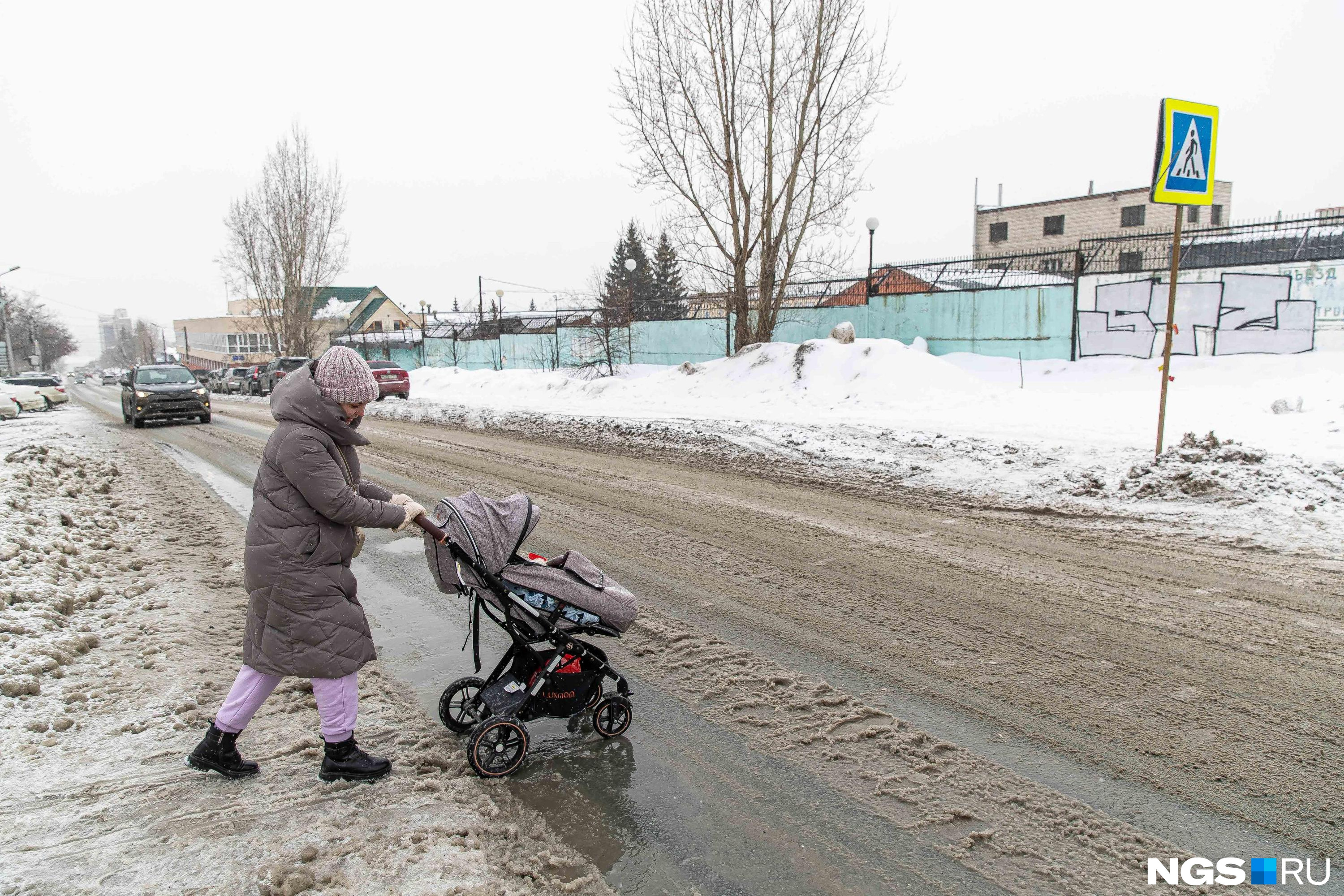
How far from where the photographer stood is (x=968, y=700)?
4.06 meters

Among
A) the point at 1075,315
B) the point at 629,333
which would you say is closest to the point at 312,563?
the point at 1075,315

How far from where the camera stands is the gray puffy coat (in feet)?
10.5

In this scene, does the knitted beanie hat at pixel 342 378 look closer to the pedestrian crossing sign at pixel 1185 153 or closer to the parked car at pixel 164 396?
the pedestrian crossing sign at pixel 1185 153

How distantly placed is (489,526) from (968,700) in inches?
104

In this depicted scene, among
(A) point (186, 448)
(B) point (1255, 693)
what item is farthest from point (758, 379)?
(B) point (1255, 693)

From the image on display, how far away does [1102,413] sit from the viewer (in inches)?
517

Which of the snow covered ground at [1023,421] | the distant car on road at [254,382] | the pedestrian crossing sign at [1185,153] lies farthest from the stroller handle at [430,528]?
the distant car on road at [254,382]

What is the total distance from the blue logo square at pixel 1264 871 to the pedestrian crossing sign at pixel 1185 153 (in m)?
8.38

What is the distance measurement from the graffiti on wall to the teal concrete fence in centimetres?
81

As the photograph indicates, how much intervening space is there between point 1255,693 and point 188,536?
8.86 m

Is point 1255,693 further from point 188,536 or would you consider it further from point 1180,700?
point 188,536

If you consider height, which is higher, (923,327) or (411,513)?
(923,327)

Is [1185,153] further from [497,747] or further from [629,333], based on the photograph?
[629,333]

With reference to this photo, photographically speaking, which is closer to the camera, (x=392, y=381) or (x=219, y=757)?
(x=219, y=757)
